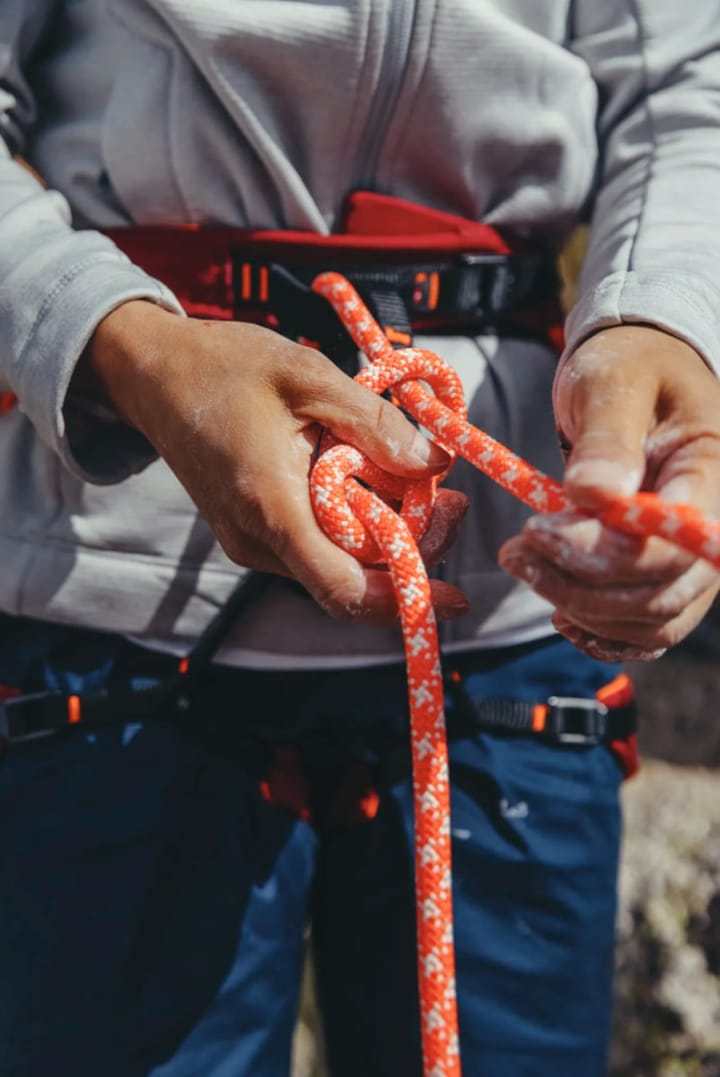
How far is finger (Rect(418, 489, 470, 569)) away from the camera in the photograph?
25.5 inches

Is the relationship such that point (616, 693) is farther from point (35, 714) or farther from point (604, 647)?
point (35, 714)

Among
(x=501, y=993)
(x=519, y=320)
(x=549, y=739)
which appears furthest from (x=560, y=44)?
(x=501, y=993)

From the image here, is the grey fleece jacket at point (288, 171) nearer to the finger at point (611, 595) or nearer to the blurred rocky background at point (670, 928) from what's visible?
the finger at point (611, 595)

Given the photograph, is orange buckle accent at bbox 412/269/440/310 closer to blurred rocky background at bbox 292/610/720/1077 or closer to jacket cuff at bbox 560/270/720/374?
jacket cuff at bbox 560/270/720/374

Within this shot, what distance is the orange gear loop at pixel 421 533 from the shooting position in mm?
610

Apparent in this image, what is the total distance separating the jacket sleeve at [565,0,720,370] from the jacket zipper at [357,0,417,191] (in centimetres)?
17

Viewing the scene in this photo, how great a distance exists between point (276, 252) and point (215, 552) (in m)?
0.25

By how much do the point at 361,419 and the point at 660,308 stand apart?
22cm

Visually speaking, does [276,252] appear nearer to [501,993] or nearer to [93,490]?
[93,490]

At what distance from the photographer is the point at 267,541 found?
62 cm

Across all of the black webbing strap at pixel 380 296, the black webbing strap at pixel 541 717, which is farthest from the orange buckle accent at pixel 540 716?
the black webbing strap at pixel 380 296

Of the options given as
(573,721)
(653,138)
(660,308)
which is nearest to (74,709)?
(573,721)

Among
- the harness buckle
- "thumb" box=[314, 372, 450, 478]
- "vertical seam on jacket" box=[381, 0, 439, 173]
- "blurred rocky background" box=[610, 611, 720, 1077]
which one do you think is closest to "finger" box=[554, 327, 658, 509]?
"thumb" box=[314, 372, 450, 478]

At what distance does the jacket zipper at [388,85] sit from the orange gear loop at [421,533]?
0.58 feet
